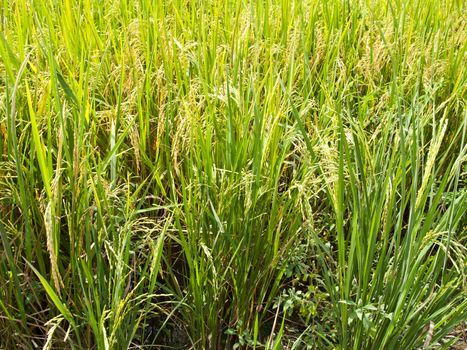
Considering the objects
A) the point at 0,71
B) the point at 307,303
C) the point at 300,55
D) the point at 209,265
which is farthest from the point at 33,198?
the point at 300,55

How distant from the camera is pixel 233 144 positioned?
1.62 m

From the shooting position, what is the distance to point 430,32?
262 cm

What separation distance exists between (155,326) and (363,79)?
1.23 meters

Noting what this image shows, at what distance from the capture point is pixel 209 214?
1528 millimetres

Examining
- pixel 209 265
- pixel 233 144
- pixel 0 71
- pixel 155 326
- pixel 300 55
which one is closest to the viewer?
pixel 209 265

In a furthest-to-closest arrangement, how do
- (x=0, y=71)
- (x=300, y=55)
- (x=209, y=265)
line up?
(x=300, y=55)
(x=0, y=71)
(x=209, y=265)

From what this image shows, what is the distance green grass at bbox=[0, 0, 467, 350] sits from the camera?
4.61ft

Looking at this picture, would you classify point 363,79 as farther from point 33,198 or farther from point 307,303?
point 33,198

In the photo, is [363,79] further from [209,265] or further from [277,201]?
[209,265]

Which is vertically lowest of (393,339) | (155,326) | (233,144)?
(155,326)

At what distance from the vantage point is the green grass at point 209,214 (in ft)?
4.61

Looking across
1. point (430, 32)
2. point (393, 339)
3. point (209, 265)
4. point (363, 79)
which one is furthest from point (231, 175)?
point (430, 32)

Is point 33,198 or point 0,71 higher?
point 0,71

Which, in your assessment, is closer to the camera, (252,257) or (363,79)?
(252,257)
